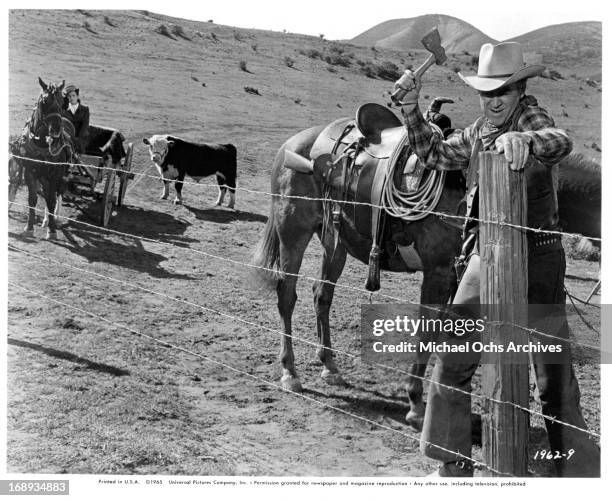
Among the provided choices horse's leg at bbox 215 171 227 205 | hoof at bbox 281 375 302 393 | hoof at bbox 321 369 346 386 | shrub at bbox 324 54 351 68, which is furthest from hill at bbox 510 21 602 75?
hoof at bbox 281 375 302 393

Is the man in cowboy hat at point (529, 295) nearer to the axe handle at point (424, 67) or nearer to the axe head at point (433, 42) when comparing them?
the axe handle at point (424, 67)

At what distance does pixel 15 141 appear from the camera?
33.4 feet

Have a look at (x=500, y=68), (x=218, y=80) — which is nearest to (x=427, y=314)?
(x=500, y=68)

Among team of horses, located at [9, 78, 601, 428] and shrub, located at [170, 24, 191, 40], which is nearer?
team of horses, located at [9, 78, 601, 428]

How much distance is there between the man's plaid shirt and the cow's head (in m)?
8.83

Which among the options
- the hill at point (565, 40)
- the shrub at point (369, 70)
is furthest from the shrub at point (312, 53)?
the hill at point (565, 40)

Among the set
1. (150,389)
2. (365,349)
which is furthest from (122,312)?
(365,349)

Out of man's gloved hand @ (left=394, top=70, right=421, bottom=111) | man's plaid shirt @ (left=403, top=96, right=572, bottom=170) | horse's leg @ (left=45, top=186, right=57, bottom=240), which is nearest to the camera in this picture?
man's plaid shirt @ (left=403, top=96, right=572, bottom=170)

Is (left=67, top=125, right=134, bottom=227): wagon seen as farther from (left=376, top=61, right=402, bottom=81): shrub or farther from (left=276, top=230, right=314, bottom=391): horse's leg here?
(left=376, top=61, right=402, bottom=81): shrub

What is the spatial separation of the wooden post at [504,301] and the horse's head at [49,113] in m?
7.34

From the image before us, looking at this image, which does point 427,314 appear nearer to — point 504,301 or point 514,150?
point 504,301

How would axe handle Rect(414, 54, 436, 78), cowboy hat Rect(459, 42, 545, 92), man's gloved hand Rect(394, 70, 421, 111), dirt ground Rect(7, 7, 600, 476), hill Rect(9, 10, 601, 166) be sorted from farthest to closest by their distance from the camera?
hill Rect(9, 10, 601, 166)
dirt ground Rect(7, 7, 600, 476)
axe handle Rect(414, 54, 436, 78)
man's gloved hand Rect(394, 70, 421, 111)
cowboy hat Rect(459, 42, 545, 92)

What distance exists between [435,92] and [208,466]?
557 inches

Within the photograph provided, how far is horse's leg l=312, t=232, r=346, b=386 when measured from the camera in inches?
251
